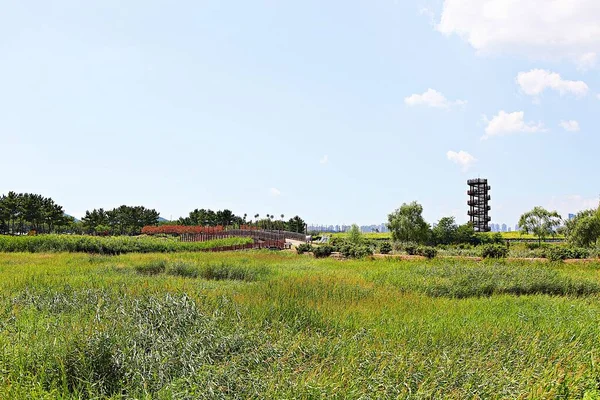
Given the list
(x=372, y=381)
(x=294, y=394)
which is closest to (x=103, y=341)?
(x=294, y=394)

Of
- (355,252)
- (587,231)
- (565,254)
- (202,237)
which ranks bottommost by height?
(355,252)

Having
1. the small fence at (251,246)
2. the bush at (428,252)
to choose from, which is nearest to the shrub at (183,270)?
the small fence at (251,246)

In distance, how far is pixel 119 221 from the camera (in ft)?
246

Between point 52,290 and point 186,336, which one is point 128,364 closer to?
point 186,336

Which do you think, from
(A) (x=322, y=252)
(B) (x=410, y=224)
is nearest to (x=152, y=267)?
(A) (x=322, y=252)

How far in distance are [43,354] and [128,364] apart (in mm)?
993

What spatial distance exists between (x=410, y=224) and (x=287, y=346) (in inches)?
1816

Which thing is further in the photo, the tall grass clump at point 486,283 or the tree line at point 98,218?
the tree line at point 98,218

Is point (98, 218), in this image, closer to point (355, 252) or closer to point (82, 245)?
point (82, 245)

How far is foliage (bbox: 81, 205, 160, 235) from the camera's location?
73.6 meters

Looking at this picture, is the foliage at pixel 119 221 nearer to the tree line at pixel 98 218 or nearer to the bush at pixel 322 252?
the tree line at pixel 98 218

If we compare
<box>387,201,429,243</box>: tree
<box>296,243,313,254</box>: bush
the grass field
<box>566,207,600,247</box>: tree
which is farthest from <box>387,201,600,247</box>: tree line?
the grass field

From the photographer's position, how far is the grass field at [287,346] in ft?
13.5

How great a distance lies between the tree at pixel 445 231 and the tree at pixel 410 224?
8.71ft
